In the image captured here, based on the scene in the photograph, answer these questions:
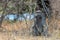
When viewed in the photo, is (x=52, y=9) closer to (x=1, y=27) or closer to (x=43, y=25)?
(x=43, y=25)

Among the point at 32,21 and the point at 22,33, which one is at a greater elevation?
the point at 32,21

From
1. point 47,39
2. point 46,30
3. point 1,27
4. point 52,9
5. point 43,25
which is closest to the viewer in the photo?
point 47,39

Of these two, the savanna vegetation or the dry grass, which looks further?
the savanna vegetation

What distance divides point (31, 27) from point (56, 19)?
76 centimetres

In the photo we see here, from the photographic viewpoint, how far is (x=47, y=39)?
5.45 metres

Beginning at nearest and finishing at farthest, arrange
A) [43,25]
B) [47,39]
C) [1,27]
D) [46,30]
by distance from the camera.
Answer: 1. [47,39]
2. [46,30]
3. [43,25]
4. [1,27]

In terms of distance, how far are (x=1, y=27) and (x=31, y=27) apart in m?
1.58

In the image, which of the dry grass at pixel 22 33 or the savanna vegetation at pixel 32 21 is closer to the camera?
the dry grass at pixel 22 33

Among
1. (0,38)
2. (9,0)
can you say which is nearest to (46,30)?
(0,38)

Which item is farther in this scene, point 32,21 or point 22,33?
point 32,21

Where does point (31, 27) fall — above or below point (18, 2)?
below

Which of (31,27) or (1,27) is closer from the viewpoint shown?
(31,27)

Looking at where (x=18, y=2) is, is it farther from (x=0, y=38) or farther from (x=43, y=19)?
(x=0, y=38)

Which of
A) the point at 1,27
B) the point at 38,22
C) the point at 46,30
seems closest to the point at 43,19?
the point at 38,22
